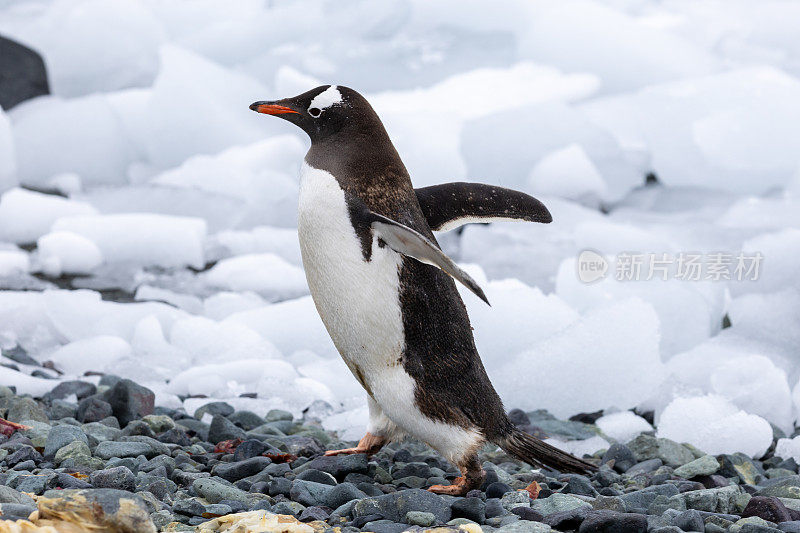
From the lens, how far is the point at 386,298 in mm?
2344

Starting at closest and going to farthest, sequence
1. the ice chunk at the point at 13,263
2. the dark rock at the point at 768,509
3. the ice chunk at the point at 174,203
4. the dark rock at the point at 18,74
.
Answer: the dark rock at the point at 768,509 → the ice chunk at the point at 13,263 → the ice chunk at the point at 174,203 → the dark rock at the point at 18,74

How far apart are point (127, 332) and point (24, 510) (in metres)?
3.00

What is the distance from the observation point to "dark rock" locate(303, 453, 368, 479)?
2496 millimetres

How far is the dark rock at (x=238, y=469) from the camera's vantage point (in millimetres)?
2389

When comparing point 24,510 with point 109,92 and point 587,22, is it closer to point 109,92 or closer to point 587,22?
point 109,92

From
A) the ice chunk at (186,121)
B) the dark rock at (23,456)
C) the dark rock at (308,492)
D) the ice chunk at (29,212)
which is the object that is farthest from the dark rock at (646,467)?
the ice chunk at (186,121)

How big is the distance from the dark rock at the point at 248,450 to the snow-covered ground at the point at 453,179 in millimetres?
779

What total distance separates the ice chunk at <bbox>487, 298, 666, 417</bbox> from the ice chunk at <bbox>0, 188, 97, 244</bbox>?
3829 millimetres

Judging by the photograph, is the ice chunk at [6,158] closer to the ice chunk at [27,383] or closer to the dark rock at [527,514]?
the ice chunk at [27,383]

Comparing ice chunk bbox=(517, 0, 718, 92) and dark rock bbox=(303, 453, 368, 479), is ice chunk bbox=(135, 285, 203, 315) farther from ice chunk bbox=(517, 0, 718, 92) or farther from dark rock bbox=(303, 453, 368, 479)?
ice chunk bbox=(517, 0, 718, 92)

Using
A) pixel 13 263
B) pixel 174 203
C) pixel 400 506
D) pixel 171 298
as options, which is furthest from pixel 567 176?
pixel 400 506

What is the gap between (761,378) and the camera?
372 cm

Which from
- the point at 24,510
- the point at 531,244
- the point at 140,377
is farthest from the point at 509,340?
the point at 24,510

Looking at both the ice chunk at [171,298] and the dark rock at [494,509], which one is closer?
the dark rock at [494,509]
